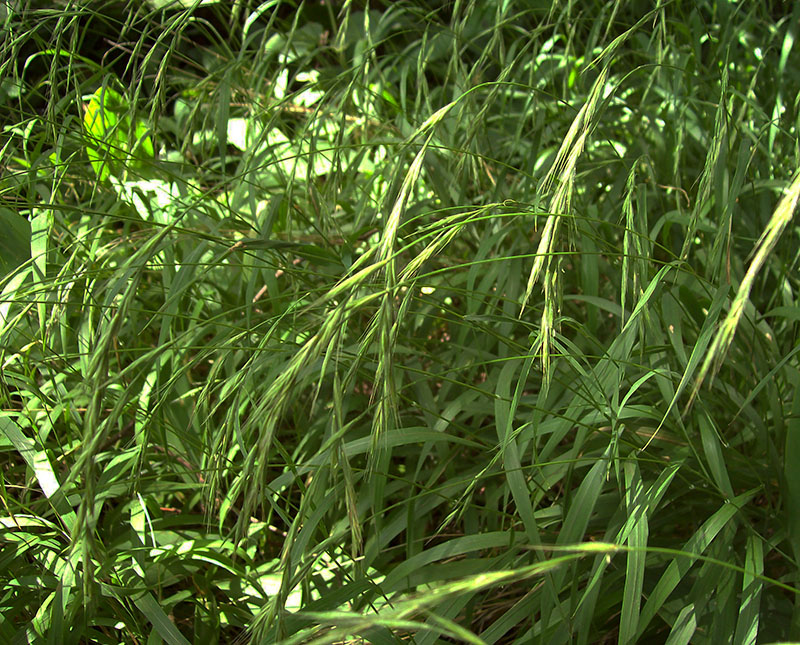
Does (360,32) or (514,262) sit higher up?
(360,32)

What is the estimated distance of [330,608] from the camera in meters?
0.76

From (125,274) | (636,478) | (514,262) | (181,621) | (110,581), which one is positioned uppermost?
(125,274)

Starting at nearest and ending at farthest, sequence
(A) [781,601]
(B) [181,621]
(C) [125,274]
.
→ (C) [125,274] < (A) [781,601] < (B) [181,621]

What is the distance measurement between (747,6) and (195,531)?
5.54ft

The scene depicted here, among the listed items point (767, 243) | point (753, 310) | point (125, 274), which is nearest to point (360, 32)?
point (753, 310)

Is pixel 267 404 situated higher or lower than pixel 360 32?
lower

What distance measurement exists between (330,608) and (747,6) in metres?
1.72

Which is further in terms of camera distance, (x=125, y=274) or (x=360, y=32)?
(x=360, y=32)

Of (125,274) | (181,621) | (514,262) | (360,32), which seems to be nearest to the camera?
(125,274)

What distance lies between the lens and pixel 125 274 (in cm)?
71

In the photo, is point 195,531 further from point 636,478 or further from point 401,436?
point 636,478

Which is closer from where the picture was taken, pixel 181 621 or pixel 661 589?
pixel 661 589

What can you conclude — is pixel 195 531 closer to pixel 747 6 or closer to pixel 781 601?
pixel 781 601

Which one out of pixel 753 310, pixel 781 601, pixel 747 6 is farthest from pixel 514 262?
pixel 747 6
